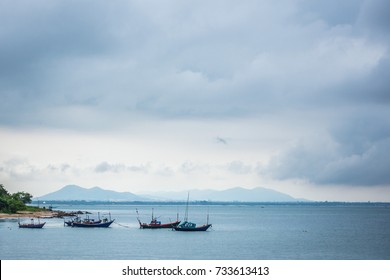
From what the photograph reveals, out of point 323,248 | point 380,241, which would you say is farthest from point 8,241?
point 380,241

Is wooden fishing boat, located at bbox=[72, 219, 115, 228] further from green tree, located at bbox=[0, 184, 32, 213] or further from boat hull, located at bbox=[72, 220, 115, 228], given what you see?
green tree, located at bbox=[0, 184, 32, 213]

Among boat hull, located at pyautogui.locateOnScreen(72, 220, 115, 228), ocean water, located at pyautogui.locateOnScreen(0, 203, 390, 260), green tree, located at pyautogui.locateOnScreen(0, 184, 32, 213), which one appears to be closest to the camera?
ocean water, located at pyautogui.locateOnScreen(0, 203, 390, 260)

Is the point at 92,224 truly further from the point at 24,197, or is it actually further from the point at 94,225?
the point at 24,197

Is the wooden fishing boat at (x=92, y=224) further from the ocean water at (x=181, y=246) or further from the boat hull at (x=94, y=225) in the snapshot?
the ocean water at (x=181, y=246)

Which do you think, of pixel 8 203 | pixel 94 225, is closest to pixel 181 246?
pixel 94 225

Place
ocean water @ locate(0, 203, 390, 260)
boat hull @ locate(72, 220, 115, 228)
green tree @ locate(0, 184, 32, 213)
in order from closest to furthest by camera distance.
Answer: ocean water @ locate(0, 203, 390, 260) → boat hull @ locate(72, 220, 115, 228) → green tree @ locate(0, 184, 32, 213)

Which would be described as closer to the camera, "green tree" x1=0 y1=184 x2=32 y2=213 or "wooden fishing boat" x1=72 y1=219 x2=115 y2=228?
"wooden fishing boat" x1=72 y1=219 x2=115 y2=228

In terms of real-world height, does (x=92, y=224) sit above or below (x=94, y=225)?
above

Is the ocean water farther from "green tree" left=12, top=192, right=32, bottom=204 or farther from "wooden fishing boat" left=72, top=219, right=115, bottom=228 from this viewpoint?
"green tree" left=12, top=192, right=32, bottom=204

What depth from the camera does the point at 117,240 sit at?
267ft

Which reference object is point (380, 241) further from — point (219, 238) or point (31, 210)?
point (31, 210)

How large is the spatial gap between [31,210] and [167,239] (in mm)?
86290

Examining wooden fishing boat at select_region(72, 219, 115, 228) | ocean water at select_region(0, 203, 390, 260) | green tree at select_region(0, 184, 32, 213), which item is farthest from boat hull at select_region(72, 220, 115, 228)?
green tree at select_region(0, 184, 32, 213)

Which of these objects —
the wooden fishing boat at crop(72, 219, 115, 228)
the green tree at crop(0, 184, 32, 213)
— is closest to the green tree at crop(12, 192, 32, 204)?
the green tree at crop(0, 184, 32, 213)
